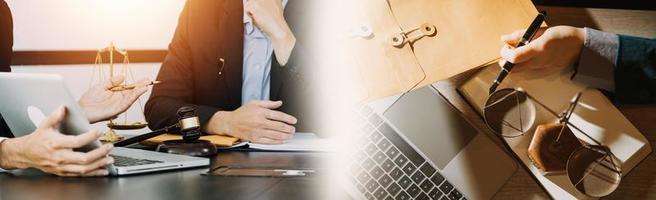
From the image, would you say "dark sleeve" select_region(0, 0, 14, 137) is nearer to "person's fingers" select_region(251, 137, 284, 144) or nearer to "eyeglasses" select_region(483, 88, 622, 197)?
"person's fingers" select_region(251, 137, 284, 144)

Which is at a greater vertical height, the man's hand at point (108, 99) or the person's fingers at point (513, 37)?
the person's fingers at point (513, 37)

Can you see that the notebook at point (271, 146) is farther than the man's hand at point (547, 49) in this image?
Yes

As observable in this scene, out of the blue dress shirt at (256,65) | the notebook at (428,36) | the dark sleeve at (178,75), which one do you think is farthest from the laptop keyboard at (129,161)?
the blue dress shirt at (256,65)

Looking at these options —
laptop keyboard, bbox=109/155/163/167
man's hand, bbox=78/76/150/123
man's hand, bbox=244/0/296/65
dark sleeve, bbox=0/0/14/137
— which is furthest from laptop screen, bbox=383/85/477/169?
dark sleeve, bbox=0/0/14/137

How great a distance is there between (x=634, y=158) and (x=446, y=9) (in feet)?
1.17

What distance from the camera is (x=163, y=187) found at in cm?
88

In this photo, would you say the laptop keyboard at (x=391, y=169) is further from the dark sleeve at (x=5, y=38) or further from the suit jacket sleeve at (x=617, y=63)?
the dark sleeve at (x=5, y=38)

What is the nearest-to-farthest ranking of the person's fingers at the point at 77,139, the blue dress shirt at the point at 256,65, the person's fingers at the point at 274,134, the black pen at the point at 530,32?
1. the black pen at the point at 530,32
2. the person's fingers at the point at 77,139
3. the person's fingers at the point at 274,134
4. the blue dress shirt at the point at 256,65

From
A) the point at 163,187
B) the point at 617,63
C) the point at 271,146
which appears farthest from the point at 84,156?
the point at 617,63

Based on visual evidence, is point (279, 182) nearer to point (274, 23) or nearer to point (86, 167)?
point (86, 167)

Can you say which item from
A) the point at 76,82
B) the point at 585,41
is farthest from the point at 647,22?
the point at 76,82

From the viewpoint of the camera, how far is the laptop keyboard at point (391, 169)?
942 mm

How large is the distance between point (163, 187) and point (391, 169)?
0.31m

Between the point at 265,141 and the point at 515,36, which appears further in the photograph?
the point at 265,141
